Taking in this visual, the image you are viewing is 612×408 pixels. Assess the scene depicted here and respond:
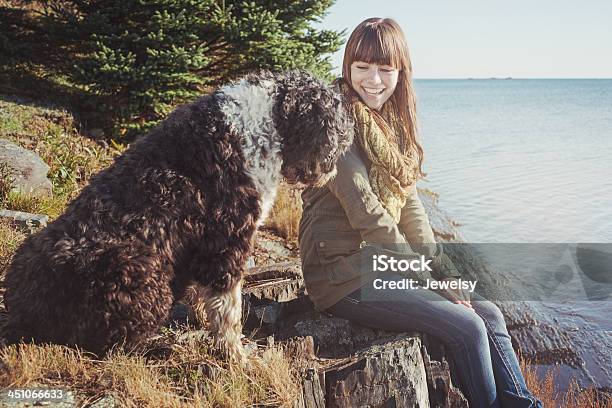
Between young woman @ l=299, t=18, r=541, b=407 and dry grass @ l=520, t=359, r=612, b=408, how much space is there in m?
1.65

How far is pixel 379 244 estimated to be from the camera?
11.6 ft

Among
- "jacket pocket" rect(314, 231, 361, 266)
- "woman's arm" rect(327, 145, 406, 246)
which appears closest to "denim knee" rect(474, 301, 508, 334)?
"woman's arm" rect(327, 145, 406, 246)

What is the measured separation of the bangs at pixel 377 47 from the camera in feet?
11.8

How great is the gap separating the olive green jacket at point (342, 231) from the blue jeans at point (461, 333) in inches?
6.3

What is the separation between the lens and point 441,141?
18891 mm

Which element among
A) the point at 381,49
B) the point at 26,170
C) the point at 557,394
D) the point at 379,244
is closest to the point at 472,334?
the point at 379,244

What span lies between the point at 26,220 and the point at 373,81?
3.68 metres

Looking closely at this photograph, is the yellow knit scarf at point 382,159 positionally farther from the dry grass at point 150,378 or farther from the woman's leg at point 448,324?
the dry grass at point 150,378

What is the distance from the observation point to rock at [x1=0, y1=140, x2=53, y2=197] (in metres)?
6.09

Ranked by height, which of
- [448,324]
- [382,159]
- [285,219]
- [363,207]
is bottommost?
[285,219]

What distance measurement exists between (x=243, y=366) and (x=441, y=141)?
16.7 meters

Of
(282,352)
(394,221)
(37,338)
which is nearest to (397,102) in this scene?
(394,221)

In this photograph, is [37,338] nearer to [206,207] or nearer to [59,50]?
[206,207]

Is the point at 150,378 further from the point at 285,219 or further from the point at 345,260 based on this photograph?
the point at 285,219
